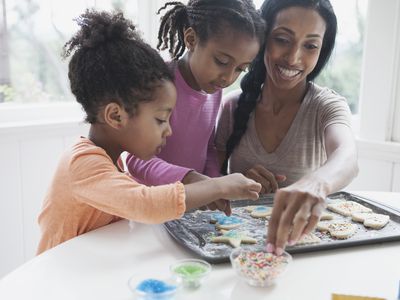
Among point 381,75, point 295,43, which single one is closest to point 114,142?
point 295,43

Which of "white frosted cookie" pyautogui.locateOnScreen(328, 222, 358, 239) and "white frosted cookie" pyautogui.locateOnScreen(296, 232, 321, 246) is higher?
"white frosted cookie" pyautogui.locateOnScreen(328, 222, 358, 239)

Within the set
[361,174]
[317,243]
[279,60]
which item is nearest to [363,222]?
[317,243]

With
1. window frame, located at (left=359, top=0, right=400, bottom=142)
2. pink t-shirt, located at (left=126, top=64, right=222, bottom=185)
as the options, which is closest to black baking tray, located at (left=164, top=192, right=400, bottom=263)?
pink t-shirt, located at (left=126, top=64, right=222, bottom=185)

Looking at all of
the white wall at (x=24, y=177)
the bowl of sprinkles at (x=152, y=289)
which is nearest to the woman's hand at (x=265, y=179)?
the bowl of sprinkles at (x=152, y=289)

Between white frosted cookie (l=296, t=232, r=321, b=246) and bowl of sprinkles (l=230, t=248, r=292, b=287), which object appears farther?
white frosted cookie (l=296, t=232, r=321, b=246)

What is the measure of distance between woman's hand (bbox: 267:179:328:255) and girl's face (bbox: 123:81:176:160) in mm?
425

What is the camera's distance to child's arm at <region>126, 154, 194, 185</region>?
1.25 metres

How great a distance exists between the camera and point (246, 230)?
Result: 1.09 m

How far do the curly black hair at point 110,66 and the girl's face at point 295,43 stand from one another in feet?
1.46

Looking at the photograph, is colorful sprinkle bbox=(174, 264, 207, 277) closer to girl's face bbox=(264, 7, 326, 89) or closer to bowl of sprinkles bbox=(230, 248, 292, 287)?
bowl of sprinkles bbox=(230, 248, 292, 287)

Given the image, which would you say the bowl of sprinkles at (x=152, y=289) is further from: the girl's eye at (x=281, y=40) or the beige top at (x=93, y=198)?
the girl's eye at (x=281, y=40)

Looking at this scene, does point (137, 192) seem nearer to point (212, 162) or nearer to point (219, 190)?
point (219, 190)

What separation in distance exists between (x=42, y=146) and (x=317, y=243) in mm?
1473

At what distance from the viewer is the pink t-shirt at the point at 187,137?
1359 mm
